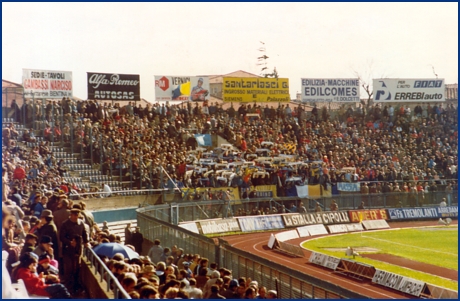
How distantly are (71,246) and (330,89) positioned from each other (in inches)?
1624

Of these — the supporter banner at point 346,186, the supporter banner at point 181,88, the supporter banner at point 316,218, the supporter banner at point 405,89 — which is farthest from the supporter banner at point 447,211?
the supporter banner at point 181,88

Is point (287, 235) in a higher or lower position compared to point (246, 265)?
lower

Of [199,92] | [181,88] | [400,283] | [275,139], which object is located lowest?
[400,283]

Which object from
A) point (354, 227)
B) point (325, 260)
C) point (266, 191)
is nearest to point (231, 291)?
point (325, 260)

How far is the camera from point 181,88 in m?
44.2

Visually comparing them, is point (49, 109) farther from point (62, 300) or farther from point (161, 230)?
point (62, 300)

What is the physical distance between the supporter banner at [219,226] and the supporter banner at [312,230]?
131 inches

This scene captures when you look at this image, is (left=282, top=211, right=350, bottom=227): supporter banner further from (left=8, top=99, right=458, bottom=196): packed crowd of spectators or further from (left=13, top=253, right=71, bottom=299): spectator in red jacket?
(left=13, top=253, right=71, bottom=299): spectator in red jacket

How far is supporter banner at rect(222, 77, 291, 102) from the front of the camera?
46594mm

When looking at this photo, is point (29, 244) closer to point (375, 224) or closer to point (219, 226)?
point (219, 226)

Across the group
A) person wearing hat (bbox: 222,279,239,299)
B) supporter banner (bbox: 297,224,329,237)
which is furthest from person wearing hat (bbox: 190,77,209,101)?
person wearing hat (bbox: 222,279,239,299)

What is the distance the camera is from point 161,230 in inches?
763

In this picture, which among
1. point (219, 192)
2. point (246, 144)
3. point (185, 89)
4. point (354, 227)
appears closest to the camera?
point (219, 192)

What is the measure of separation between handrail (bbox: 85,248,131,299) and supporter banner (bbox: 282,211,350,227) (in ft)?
71.9
